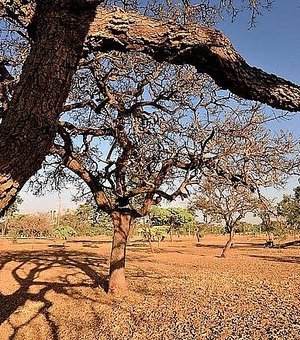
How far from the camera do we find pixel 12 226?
155 feet

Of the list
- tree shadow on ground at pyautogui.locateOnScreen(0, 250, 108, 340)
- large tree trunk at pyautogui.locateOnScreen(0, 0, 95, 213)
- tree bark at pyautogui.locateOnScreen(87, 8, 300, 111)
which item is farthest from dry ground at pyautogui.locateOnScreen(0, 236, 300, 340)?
large tree trunk at pyautogui.locateOnScreen(0, 0, 95, 213)

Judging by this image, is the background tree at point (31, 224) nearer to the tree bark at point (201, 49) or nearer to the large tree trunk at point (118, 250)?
the large tree trunk at point (118, 250)

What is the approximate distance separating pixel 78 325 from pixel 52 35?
22.4 feet

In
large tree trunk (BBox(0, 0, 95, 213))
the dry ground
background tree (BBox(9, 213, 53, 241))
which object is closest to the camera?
large tree trunk (BBox(0, 0, 95, 213))

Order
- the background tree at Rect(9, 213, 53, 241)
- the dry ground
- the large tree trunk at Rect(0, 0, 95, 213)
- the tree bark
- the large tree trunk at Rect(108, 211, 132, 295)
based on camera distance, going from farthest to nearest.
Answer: the background tree at Rect(9, 213, 53, 241) → the large tree trunk at Rect(108, 211, 132, 295) → the dry ground → the tree bark → the large tree trunk at Rect(0, 0, 95, 213)

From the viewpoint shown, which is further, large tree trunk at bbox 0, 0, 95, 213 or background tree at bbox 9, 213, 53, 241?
background tree at bbox 9, 213, 53, 241

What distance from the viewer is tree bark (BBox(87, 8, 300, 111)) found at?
208cm

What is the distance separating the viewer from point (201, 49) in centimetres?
212

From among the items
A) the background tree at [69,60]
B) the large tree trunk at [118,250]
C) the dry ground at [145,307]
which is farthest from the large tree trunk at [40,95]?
the large tree trunk at [118,250]

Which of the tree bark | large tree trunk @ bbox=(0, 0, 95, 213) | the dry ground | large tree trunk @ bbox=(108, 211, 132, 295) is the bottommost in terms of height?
the dry ground

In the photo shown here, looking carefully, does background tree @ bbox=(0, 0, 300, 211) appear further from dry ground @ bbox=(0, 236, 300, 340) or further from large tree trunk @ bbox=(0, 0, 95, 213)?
dry ground @ bbox=(0, 236, 300, 340)

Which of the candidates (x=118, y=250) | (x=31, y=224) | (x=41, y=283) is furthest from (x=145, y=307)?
(x=31, y=224)

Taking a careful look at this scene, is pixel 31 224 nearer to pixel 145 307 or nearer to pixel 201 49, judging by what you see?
pixel 145 307

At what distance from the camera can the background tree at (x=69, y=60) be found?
1596 mm
